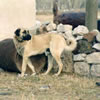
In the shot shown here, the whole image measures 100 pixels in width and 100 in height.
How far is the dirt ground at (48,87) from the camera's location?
25.3 ft

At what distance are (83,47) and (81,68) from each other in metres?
0.55

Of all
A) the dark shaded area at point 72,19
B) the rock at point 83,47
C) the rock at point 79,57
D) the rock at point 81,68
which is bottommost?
the rock at point 81,68

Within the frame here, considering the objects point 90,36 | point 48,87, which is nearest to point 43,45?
point 90,36

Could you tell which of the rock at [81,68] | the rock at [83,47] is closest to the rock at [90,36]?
the rock at [83,47]

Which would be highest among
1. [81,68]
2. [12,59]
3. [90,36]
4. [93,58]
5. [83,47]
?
[90,36]

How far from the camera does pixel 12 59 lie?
33.9ft

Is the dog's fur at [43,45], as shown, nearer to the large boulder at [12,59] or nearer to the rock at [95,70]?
the large boulder at [12,59]

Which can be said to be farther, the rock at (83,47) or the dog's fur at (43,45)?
the rock at (83,47)

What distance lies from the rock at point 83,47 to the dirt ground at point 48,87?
2.19 ft

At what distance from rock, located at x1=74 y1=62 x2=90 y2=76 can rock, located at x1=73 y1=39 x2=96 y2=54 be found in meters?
0.33

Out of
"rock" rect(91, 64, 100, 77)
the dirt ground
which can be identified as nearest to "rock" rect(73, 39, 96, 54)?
"rock" rect(91, 64, 100, 77)

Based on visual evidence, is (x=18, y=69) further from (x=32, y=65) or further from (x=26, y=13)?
(x=26, y=13)

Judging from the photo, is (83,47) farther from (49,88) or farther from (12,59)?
(49,88)

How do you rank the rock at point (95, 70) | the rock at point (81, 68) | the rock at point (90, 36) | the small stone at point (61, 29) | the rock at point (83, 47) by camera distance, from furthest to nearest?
the small stone at point (61, 29) < the rock at point (90, 36) < the rock at point (83, 47) < the rock at point (81, 68) < the rock at point (95, 70)
